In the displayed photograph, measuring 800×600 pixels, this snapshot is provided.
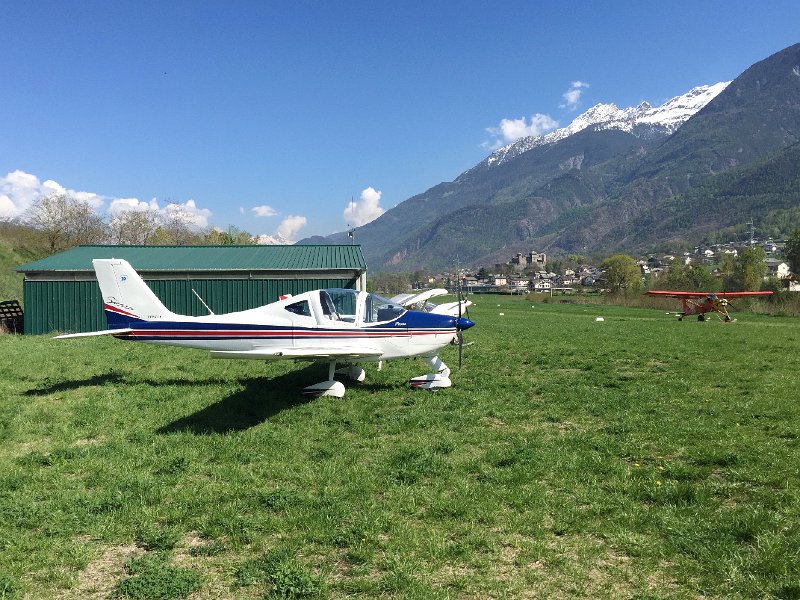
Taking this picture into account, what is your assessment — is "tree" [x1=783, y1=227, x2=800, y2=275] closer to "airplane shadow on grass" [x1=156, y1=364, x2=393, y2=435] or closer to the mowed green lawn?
the mowed green lawn

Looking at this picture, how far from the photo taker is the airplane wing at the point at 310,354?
830 cm

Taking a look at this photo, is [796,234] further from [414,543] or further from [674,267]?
[414,543]

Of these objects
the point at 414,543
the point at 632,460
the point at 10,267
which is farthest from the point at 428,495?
the point at 10,267

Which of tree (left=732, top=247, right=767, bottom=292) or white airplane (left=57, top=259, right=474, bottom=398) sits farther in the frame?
tree (left=732, top=247, right=767, bottom=292)

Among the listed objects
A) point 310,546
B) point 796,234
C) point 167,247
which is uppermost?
point 796,234

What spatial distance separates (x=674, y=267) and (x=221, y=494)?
95559 mm

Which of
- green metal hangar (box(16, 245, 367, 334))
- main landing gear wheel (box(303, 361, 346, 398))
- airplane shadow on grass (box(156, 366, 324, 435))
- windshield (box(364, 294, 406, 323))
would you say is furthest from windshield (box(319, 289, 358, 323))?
green metal hangar (box(16, 245, 367, 334))

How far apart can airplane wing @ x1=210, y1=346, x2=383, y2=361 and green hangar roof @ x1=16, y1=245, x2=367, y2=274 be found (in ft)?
40.8

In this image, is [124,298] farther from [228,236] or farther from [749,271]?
[749,271]

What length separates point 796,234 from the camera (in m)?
52.8

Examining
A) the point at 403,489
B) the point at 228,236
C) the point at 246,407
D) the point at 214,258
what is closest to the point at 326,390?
the point at 246,407

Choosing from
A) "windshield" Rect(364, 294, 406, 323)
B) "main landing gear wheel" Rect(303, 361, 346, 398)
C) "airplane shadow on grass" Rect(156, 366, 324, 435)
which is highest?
"windshield" Rect(364, 294, 406, 323)

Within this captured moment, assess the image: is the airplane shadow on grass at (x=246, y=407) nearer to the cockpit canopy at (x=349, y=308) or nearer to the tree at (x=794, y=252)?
the cockpit canopy at (x=349, y=308)

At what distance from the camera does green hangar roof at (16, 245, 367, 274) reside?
21.7m
